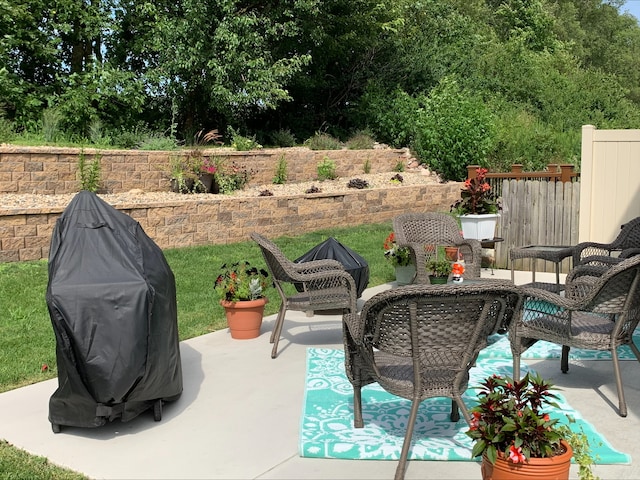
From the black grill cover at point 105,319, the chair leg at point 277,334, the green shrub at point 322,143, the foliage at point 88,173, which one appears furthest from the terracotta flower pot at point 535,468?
the green shrub at point 322,143

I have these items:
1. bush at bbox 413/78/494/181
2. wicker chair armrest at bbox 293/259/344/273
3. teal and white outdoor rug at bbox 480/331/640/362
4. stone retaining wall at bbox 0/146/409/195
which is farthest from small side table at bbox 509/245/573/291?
bush at bbox 413/78/494/181

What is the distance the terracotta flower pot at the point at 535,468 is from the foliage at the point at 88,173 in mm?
9102

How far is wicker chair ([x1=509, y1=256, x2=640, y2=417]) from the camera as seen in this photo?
3.82 metres

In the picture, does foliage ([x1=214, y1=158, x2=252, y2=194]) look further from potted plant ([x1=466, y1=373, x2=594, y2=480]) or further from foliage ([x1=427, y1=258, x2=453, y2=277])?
potted plant ([x1=466, y1=373, x2=594, y2=480])

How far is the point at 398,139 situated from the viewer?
58.2 feet

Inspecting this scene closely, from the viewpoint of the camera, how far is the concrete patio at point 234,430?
3.24 m

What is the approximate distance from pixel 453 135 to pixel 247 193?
19.4 ft

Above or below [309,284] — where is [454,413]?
below

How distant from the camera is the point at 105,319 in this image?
3510 mm

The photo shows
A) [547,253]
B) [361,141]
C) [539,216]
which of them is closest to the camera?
[547,253]

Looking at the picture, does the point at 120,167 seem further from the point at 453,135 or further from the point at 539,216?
the point at 453,135

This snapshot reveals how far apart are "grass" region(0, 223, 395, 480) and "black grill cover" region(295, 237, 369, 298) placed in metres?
0.83

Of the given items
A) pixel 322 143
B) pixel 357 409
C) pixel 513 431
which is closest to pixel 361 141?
pixel 322 143

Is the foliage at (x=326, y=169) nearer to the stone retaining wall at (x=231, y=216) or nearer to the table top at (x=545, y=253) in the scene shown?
the stone retaining wall at (x=231, y=216)
